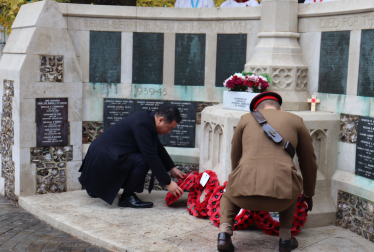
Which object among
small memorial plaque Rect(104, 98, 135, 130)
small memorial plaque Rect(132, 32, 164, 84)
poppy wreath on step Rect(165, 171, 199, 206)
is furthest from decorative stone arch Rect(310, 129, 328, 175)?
small memorial plaque Rect(104, 98, 135, 130)

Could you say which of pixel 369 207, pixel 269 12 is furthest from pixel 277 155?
pixel 269 12

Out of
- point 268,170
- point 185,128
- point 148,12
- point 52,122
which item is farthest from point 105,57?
point 268,170

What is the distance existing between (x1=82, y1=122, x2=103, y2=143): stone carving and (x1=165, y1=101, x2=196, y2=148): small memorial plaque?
40.2 inches

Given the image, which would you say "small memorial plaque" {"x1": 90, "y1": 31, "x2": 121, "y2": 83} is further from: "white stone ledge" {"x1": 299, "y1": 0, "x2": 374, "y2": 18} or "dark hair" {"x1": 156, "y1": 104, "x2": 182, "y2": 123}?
"white stone ledge" {"x1": 299, "y1": 0, "x2": 374, "y2": 18}

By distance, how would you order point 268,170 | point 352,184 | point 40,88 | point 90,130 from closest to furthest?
point 268,170, point 352,184, point 40,88, point 90,130

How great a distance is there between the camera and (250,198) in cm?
410

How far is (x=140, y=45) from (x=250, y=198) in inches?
140

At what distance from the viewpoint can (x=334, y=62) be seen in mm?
5652

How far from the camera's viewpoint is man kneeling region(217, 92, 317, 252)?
401 centimetres

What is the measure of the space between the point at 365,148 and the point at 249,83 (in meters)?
1.48

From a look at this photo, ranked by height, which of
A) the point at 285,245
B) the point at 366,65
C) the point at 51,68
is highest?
the point at 366,65

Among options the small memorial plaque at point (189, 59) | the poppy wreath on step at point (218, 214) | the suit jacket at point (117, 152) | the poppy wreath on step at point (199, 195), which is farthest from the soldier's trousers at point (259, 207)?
the small memorial plaque at point (189, 59)

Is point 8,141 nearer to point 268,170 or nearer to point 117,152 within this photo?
point 117,152

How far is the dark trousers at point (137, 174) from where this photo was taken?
5742 mm
